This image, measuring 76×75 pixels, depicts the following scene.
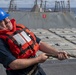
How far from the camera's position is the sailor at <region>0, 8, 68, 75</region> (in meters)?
3.64

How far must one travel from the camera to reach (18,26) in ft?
13.3

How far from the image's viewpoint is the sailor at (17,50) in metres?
3.64

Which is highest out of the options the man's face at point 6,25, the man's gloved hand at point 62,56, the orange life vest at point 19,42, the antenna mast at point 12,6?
the man's face at point 6,25

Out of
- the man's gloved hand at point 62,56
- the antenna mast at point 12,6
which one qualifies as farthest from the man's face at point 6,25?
the antenna mast at point 12,6

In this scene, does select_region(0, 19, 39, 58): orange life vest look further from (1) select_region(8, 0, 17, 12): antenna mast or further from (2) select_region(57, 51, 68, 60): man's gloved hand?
(1) select_region(8, 0, 17, 12): antenna mast

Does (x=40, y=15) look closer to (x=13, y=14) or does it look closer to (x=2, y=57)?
(x=13, y=14)

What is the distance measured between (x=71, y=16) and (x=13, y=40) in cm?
1695

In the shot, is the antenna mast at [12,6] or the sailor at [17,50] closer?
the sailor at [17,50]

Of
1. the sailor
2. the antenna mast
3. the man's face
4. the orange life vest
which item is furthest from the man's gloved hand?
the antenna mast

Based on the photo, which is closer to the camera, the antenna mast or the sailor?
the sailor

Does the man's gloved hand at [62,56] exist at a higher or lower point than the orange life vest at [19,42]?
lower

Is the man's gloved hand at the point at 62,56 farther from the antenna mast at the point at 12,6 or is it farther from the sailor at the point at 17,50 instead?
the antenna mast at the point at 12,6

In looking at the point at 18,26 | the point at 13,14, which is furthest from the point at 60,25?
the point at 18,26

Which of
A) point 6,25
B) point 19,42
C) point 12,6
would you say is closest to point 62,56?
point 19,42
